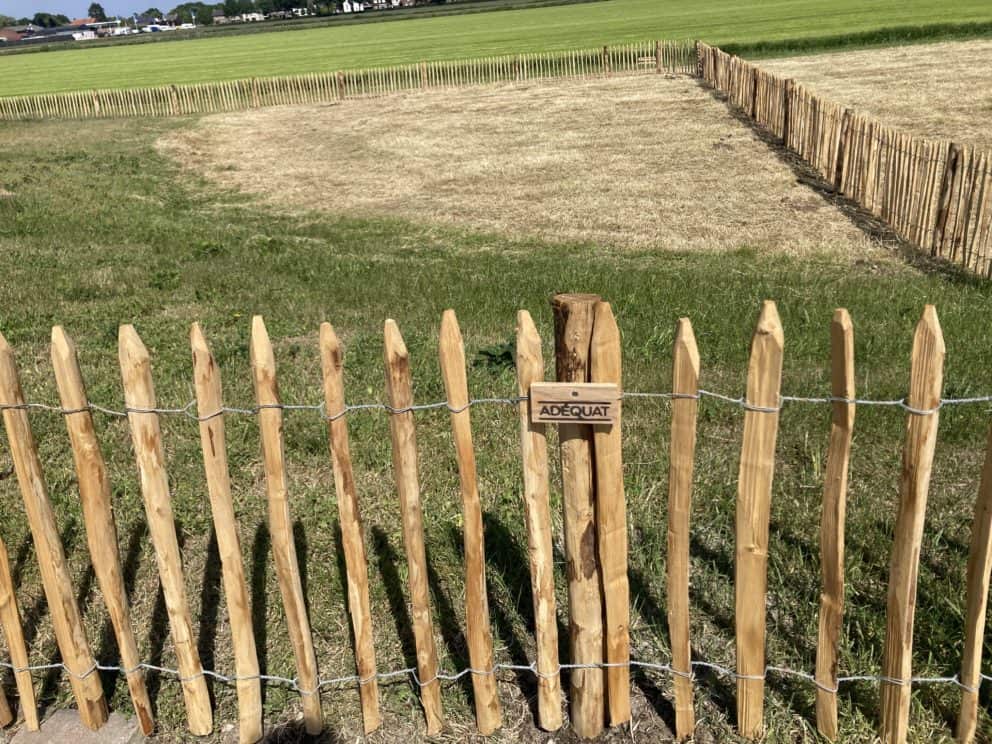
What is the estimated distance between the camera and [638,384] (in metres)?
6.14

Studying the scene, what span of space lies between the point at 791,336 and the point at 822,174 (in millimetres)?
9399

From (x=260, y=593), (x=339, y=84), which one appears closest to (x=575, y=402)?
(x=260, y=593)

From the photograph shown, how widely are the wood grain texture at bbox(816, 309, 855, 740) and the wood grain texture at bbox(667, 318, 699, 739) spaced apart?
39 centimetres

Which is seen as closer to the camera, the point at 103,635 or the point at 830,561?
A: the point at 830,561

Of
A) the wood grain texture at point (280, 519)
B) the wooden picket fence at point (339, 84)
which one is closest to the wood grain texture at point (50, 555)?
the wood grain texture at point (280, 519)

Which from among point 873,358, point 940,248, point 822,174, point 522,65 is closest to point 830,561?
point 873,358

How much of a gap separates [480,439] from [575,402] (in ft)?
8.97

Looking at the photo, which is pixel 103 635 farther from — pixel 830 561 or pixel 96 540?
pixel 830 561

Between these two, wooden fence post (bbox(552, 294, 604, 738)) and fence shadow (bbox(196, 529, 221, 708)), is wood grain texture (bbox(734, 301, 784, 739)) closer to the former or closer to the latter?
wooden fence post (bbox(552, 294, 604, 738))

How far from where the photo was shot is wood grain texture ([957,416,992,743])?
267 centimetres

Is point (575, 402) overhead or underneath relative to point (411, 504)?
overhead

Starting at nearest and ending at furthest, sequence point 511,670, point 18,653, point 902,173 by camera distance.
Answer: point 18,653 < point 511,670 < point 902,173

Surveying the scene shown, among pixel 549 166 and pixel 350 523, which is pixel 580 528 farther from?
pixel 549 166

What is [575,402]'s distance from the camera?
105 inches
